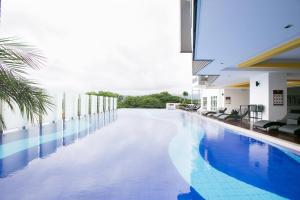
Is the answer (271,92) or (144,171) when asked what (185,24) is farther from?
(271,92)

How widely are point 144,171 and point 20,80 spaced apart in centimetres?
276

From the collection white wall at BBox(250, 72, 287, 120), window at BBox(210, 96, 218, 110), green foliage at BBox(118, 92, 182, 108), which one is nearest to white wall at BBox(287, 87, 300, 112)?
window at BBox(210, 96, 218, 110)

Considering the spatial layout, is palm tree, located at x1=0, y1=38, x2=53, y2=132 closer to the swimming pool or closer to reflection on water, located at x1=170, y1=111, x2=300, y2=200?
the swimming pool

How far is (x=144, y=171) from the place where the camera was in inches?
160

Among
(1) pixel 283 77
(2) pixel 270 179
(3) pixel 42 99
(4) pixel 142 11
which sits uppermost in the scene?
(4) pixel 142 11

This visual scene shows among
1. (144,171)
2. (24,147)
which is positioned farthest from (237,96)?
(24,147)

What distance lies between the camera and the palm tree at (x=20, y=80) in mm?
1877

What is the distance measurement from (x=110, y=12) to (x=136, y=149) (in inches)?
277

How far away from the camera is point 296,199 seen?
294 cm

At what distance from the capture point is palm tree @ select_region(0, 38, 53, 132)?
73.9 inches

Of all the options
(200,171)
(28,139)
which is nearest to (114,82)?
(28,139)

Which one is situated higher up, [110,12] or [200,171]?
[110,12]

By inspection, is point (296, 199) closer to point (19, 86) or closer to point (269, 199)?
point (269, 199)

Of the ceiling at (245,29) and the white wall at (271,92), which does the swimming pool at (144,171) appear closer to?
the ceiling at (245,29)
